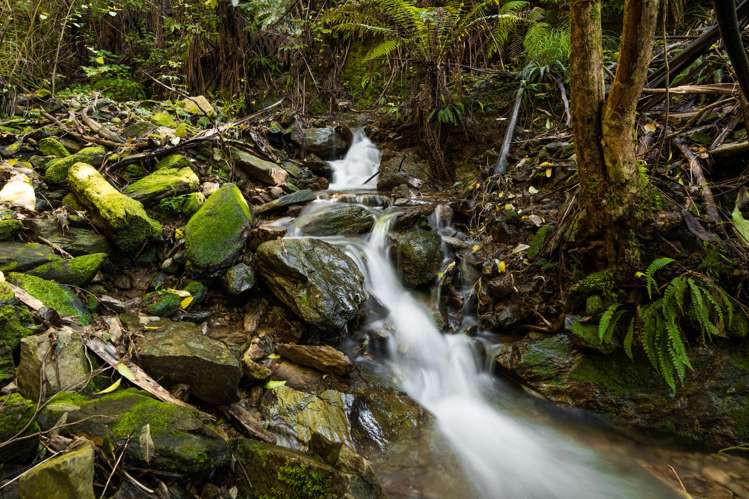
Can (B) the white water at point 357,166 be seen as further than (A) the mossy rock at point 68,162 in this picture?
Yes

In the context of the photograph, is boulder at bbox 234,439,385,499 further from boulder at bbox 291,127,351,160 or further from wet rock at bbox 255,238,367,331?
boulder at bbox 291,127,351,160

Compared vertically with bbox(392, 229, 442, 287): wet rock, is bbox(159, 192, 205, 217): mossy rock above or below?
below

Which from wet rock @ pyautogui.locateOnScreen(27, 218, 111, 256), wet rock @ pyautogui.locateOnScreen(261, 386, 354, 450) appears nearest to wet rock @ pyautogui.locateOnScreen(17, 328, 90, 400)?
wet rock @ pyautogui.locateOnScreen(261, 386, 354, 450)

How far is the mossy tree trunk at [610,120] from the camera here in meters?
2.40

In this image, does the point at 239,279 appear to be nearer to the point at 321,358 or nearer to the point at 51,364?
the point at 321,358

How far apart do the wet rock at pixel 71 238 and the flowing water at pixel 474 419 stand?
7.63 ft

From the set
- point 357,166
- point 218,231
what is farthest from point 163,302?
point 357,166

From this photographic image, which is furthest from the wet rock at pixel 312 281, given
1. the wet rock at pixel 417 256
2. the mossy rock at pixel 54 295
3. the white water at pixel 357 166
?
the white water at pixel 357 166

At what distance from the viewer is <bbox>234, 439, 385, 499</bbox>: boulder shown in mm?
1822

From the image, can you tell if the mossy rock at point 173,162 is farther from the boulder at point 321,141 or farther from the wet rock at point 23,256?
the boulder at point 321,141

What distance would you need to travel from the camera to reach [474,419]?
317cm

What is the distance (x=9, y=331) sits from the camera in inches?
84.2

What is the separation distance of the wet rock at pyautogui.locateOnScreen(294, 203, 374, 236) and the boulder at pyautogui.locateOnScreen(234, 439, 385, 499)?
2.89 m

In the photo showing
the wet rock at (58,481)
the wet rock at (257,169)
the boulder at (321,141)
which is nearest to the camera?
the wet rock at (58,481)
